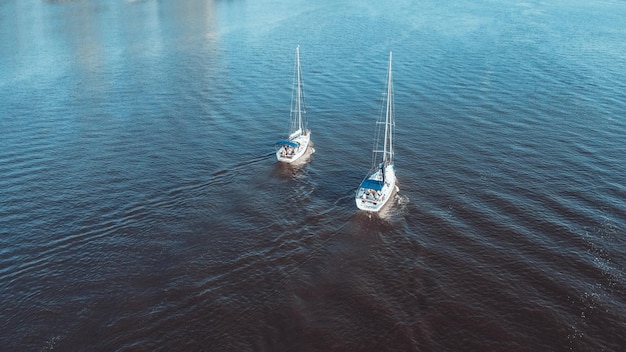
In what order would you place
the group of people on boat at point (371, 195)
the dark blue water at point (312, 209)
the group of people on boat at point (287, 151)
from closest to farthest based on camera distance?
1. the dark blue water at point (312, 209)
2. the group of people on boat at point (371, 195)
3. the group of people on boat at point (287, 151)

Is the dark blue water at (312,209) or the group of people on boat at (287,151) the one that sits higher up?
the group of people on boat at (287,151)

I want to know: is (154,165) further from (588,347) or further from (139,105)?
(588,347)

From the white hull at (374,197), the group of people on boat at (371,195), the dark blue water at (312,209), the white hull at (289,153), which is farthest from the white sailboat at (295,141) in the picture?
the group of people on boat at (371,195)

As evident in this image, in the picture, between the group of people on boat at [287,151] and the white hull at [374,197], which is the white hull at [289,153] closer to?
the group of people on boat at [287,151]

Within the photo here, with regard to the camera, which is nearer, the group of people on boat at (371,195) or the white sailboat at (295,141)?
the group of people on boat at (371,195)

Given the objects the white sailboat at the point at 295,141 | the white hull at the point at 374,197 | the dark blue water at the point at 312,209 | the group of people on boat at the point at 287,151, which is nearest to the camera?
the dark blue water at the point at 312,209


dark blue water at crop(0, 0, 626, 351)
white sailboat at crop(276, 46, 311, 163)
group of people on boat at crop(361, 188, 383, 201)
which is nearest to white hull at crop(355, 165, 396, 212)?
group of people on boat at crop(361, 188, 383, 201)

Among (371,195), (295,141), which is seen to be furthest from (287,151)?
(371,195)

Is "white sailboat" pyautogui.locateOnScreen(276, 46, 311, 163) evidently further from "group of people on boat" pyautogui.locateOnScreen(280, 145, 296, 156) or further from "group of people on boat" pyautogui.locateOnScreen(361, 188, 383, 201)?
"group of people on boat" pyautogui.locateOnScreen(361, 188, 383, 201)

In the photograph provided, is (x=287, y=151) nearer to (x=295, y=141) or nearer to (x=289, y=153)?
(x=289, y=153)
